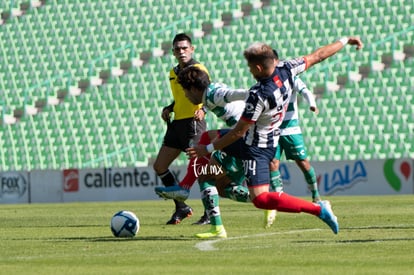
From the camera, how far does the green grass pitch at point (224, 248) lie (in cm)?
759

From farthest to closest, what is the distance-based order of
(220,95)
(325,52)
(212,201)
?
1. (212,201)
2. (325,52)
3. (220,95)

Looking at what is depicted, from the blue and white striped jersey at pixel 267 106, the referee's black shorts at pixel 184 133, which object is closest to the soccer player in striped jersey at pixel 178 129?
the referee's black shorts at pixel 184 133

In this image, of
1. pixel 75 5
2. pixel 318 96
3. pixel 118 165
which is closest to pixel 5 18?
pixel 75 5

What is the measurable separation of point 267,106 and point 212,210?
1838 millimetres

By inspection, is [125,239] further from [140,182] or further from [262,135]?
[140,182]

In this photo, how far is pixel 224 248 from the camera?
9266 mm

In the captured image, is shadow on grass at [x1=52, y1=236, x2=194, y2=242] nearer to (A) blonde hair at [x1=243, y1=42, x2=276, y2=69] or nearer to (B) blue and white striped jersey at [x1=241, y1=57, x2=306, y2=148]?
(B) blue and white striped jersey at [x1=241, y1=57, x2=306, y2=148]

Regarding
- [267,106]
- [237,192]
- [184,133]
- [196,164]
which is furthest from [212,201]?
[184,133]

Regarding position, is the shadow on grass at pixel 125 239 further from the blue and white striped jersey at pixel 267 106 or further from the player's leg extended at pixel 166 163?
the player's leg extended at pixel 166 163

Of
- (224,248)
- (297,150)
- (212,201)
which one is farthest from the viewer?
(297,150)

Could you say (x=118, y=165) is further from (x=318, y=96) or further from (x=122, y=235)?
(x=122, y=235)

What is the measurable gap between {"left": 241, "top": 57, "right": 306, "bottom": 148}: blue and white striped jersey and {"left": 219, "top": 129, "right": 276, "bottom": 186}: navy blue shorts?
55 mm

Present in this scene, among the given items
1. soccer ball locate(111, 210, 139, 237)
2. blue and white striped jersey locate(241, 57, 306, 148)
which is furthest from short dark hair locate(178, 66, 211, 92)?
soccer ball locate(111, 210, 139, 237)

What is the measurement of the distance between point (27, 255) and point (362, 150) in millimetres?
17936
